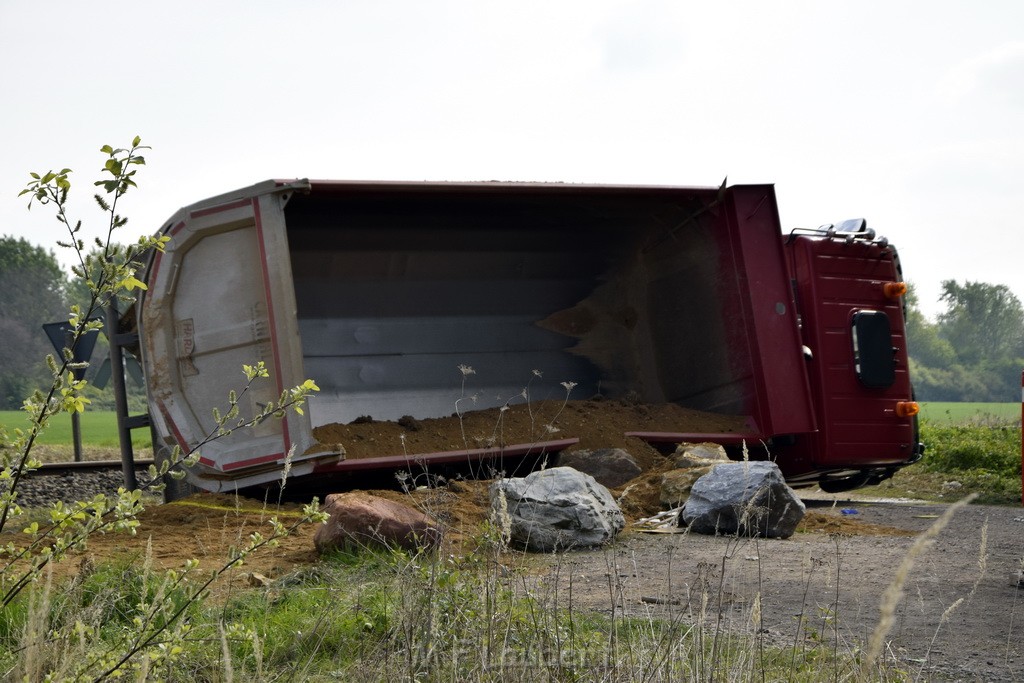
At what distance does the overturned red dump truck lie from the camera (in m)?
7.80

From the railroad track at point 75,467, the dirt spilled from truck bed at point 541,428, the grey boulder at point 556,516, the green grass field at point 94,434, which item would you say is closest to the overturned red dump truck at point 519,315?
the dirt spilled from truck bed at point 541,428

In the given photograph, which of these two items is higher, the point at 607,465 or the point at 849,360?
the point at 849,360

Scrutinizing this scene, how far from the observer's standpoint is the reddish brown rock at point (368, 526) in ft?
17.6

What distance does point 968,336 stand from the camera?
338 ft

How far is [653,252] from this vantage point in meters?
10.4

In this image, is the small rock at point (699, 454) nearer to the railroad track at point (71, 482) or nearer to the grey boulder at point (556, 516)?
the grey boulder at point (556, 516)

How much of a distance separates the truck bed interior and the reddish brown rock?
384 centimetres

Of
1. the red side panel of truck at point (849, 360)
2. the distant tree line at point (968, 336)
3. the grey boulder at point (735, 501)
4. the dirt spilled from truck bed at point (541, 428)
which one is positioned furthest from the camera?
the distant tree line at point (968, 336)

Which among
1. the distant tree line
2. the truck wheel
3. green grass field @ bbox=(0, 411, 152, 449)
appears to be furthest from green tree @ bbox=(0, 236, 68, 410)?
the distant tree line

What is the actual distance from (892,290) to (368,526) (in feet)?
20.0

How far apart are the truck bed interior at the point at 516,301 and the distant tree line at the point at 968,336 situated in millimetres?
86435

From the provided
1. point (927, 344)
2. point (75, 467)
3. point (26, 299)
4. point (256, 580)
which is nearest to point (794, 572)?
point (256, 580)

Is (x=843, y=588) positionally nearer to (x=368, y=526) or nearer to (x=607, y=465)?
(x=368, y=526)

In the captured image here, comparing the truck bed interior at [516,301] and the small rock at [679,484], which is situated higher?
the truck bed interior at [516,301]
